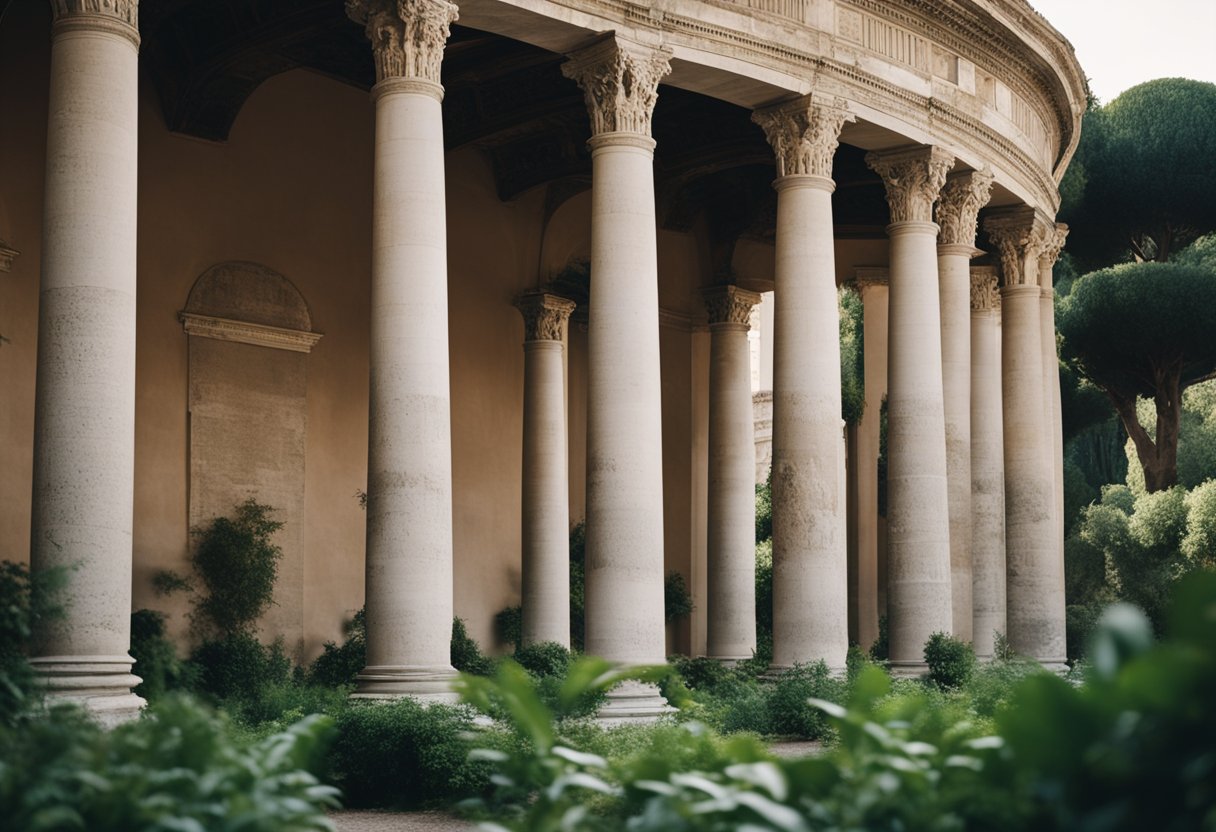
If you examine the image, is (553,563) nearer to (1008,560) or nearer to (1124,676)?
(1008,560)

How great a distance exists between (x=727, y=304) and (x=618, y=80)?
21530 mm

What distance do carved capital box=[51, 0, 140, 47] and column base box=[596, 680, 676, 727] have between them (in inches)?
587

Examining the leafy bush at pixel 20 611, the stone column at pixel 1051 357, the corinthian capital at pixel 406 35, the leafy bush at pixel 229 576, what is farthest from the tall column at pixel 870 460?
the leafy bush at pixel 20 611

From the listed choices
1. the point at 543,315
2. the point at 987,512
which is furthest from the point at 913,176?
the point at 543,315

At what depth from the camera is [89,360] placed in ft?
74.5

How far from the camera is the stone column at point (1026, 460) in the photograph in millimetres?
46094

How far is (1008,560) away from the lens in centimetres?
4659

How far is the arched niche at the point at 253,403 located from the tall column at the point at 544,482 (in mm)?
7141

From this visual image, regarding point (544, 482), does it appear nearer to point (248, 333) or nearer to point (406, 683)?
point (248, 333)

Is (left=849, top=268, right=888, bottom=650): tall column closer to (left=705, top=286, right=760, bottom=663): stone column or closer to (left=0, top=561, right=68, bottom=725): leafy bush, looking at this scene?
(left=705, top=286, right=760, bottom=663): stone column

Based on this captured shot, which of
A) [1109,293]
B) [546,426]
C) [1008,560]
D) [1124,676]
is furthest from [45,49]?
[1109,293]

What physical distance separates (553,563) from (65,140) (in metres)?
24.7

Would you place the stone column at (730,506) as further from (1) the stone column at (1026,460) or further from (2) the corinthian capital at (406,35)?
(2) the corinthian capital at (406,35)

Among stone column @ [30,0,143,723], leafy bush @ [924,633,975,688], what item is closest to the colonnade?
stone column @ [30,0,143,723]
